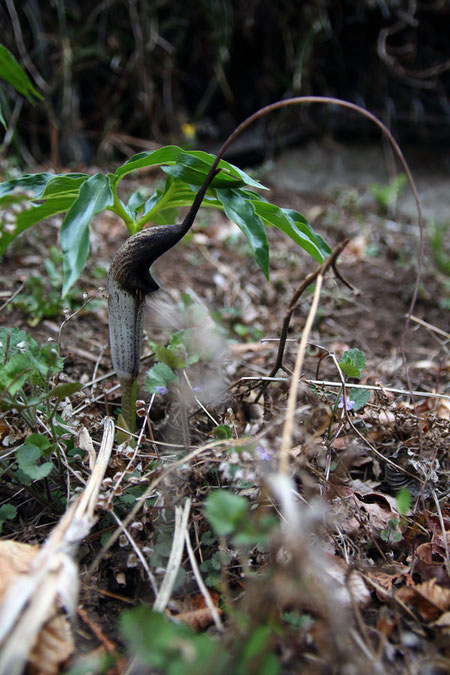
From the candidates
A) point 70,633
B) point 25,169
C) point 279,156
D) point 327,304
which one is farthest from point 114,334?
point 279,156

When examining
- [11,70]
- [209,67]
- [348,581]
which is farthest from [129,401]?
[209,67]

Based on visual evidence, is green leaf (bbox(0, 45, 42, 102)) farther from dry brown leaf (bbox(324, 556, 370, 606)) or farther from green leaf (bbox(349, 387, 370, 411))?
dry brown leaf (bbox(324, 556, 370, 606))

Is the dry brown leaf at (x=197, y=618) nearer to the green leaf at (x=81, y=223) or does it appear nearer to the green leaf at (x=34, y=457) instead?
the green leaf at (x=34, y=457)

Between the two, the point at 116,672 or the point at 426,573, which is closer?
the point at 116,672

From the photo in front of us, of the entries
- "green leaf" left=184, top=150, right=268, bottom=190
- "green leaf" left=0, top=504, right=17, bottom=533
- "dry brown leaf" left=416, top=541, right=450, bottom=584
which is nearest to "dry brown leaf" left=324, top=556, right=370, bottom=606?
"dry brown leaf" left=416, top=541, right=450, bottom=584

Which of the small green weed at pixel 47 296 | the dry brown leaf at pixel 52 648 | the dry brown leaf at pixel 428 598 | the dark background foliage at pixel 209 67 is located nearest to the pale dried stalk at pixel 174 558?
the dry brown leaf at pixel 52 648

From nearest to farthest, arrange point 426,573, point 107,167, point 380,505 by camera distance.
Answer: point 426,573
point 380,505
point 107,167

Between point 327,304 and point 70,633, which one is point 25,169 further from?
point 70,633
